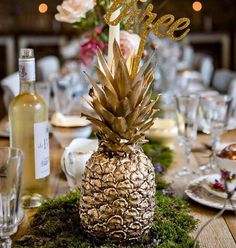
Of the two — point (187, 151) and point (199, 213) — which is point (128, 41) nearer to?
point (187, 151)

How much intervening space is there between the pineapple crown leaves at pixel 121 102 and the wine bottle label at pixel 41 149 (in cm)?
30

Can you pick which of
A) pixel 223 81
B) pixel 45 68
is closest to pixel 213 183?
pixel 223 81

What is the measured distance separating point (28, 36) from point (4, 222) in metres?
6.57

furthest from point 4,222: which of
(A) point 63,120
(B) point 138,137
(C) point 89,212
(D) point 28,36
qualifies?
(D) point 28,36

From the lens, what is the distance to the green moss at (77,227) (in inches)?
39.6

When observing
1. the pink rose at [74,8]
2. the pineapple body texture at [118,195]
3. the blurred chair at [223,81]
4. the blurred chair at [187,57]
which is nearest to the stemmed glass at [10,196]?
the pineapple body texture at [118,195]

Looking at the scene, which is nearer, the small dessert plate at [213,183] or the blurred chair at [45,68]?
the small dessert plate at [213,183]

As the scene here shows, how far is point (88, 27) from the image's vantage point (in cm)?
205

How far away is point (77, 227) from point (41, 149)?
25 centimetres

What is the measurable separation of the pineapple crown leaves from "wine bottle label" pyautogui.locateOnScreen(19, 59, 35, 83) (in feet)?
0.84

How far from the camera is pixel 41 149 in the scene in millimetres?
1266

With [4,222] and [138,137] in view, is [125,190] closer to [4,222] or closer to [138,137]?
[138,137]

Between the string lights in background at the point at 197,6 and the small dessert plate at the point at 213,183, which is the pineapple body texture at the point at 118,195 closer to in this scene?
the small dessert plate at the point at 213,183

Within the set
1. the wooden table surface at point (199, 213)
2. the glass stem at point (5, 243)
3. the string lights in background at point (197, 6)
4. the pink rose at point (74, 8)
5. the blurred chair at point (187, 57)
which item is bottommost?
the wooden table surface at point (199, 213)
